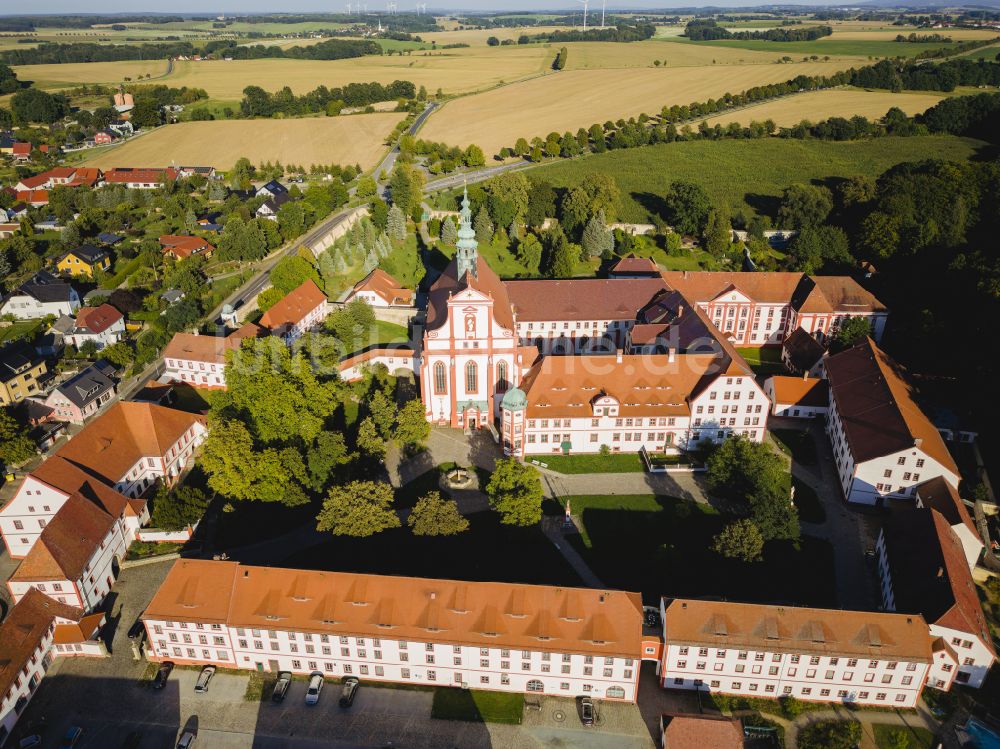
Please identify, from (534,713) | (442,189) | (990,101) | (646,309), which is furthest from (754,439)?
(990,101)

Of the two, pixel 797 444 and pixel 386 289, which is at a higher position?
pixel 386 289

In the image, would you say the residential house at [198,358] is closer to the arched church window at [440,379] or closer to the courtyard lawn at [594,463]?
the arched church window at [440,379]

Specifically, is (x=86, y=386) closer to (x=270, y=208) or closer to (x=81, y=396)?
(x=81, y=396)

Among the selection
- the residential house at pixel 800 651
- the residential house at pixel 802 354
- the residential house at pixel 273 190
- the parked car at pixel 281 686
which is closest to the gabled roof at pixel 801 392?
the residential house at pixel 802 354

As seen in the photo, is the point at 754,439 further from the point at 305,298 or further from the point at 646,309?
the point at 305,298

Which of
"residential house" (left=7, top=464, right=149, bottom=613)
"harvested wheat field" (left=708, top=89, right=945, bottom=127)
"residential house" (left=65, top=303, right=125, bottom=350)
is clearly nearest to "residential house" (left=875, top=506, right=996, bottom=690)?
"residential house" (left=7, top=464, right=149, bottom=613)

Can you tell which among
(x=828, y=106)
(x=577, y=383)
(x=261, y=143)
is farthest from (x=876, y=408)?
(x=261, y=143)
